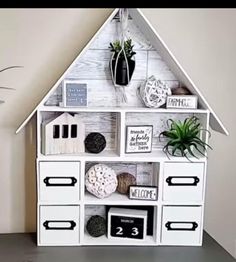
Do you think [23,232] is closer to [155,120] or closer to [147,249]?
[147,249]

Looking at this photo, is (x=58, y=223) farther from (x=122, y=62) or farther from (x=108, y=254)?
(x=122, y=62)

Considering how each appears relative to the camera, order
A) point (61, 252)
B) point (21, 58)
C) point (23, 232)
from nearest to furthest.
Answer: point (61, 252) → point (21, 58) → point (23, 232)

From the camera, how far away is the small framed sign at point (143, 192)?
158 centimetres

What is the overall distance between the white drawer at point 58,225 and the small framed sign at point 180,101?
0.57 m

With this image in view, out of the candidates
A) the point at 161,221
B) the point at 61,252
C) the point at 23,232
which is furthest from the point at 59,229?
the point at 161,221

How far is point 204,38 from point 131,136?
58 cm

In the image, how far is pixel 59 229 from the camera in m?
1.57

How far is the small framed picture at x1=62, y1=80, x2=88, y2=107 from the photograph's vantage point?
1523 millimetres

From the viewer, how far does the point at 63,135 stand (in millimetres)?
1565

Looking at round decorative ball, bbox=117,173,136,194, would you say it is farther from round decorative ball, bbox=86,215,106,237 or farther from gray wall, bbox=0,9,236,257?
gray wall, bbox=0,9,236,257

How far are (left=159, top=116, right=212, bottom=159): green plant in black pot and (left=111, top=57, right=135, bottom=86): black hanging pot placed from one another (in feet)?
0.91

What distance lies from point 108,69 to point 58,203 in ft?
1.96

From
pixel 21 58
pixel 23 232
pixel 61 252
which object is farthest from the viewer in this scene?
pixel 23 232

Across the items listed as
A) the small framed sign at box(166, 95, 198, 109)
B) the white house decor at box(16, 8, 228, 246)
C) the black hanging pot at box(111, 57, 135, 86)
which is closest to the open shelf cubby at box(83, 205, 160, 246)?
the white house decor at box(16, 8, 228, 246)
